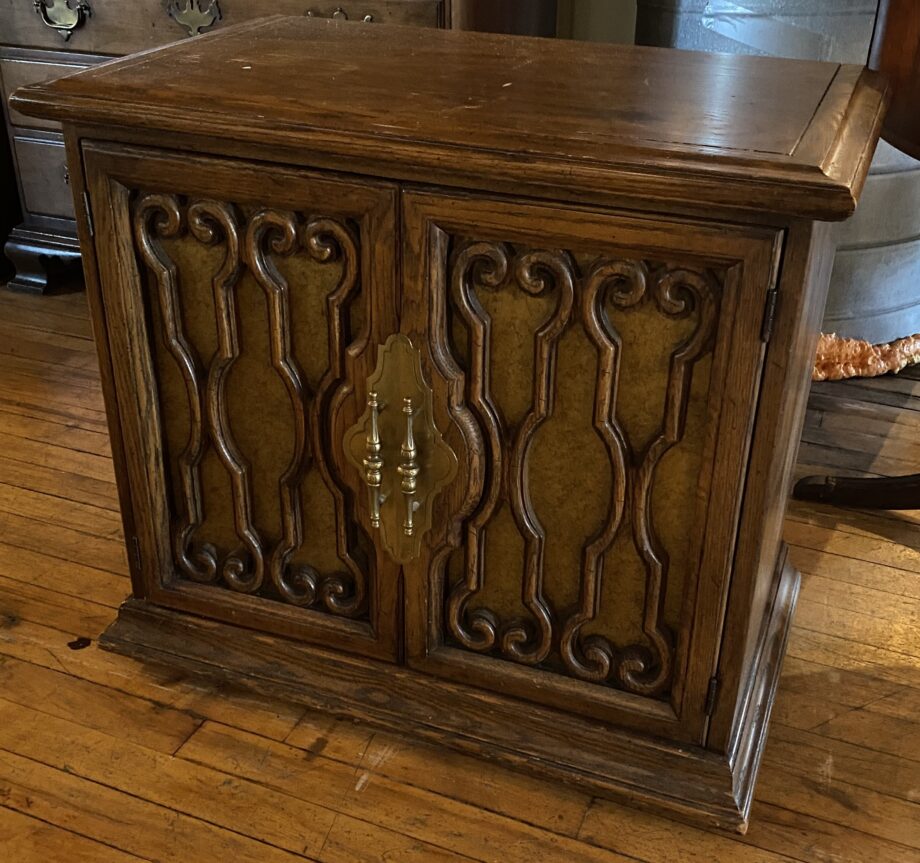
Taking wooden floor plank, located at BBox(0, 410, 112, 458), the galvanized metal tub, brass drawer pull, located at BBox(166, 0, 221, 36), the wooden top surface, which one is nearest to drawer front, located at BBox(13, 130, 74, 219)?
brass drawer pull, located at BBox(166, 0, 221, 36)

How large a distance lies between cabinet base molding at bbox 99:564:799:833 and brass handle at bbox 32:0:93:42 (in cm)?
137

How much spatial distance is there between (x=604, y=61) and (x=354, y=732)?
0.88 metres

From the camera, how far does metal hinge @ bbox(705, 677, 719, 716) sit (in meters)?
1.21

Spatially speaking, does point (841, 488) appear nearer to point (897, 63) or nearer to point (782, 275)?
point (897, 63)

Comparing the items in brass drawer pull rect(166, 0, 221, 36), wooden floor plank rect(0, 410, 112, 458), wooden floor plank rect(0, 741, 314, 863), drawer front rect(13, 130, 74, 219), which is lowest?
wooden floor plank rect(0, 410, 112, 458)

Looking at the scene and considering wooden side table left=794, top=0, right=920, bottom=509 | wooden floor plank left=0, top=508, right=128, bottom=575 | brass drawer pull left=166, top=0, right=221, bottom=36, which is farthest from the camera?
brass drawer pull left=166, top=0, right=221, bottom=36

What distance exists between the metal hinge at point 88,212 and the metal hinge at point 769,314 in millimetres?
739

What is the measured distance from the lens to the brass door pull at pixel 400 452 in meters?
1.17

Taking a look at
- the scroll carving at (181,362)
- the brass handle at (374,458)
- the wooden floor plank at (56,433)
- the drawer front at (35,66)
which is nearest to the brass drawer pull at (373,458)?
the brass handle at (374,458)

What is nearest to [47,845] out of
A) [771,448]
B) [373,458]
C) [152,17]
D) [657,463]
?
[373,458]

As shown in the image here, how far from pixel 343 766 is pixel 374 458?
0.40m

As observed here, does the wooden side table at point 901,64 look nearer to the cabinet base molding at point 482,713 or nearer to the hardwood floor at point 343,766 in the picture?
the hardwood floor at point 343,766

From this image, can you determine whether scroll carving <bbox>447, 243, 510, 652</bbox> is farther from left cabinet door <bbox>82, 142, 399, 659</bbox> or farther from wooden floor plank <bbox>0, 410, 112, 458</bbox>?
wooden floor plank <bbox>0, 410, 112, 458</bbox>

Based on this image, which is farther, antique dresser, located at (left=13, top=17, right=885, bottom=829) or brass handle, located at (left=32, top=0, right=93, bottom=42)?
brass handle, located at (left=32, top=0, right=93, bottom=42)
